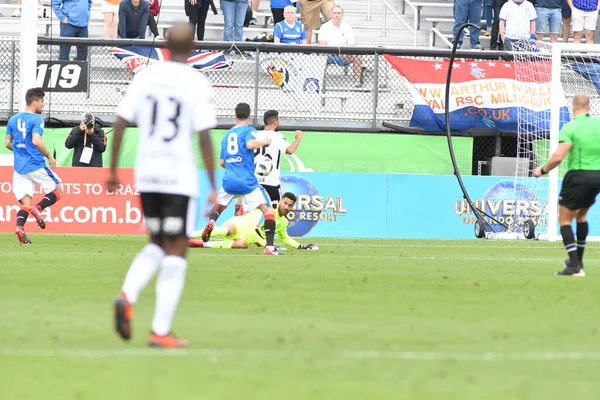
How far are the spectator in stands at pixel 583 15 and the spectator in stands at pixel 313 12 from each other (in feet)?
18.0

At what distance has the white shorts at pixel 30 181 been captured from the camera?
1923cm

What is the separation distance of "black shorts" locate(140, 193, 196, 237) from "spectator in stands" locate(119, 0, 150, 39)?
18.8 metres

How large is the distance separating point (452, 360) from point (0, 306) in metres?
4.27

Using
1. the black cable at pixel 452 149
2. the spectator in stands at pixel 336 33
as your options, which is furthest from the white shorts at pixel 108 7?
the black cable at pixel 452 149

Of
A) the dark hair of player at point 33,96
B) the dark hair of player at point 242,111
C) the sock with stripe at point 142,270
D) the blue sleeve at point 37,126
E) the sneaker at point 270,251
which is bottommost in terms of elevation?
the sneaker at point 270,251

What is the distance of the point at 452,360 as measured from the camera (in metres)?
7.37

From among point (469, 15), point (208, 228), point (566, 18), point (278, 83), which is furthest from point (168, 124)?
point (566, 18)

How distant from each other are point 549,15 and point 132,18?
31.3ft

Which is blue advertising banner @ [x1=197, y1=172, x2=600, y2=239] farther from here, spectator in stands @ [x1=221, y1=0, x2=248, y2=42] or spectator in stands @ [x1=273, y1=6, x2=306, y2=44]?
spectator in stands @ [x1=221, y1=0, x2=248, y2=42]

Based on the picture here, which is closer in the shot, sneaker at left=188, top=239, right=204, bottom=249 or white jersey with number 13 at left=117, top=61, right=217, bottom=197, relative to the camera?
white jersey with number 13 at left=117, top=61, right=217, bottom=197

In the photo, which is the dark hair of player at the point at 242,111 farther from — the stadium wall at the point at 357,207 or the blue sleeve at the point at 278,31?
the blue sleeve at the point at 278,31

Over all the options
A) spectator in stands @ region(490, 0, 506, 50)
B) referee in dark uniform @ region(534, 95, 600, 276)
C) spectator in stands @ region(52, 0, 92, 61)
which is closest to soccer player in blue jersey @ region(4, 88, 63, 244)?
spectator in stands @ region(52, 0, 92, 61)

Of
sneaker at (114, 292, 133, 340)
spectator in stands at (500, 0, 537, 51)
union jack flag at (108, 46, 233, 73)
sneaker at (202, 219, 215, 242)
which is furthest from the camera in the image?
spectator in stands at (500, 0, 537, 51)

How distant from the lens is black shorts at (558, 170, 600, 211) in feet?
46.1
